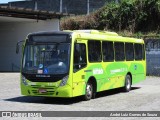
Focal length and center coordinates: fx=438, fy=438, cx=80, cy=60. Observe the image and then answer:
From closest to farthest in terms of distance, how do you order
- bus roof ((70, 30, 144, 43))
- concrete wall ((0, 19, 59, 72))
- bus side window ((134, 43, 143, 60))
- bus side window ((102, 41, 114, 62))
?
bus roof ((70, 30, 144, 43)) < bus side window ((102, 41, 114, 62)) < bus side window ((134, 43, 143, 60)) < concrete wall ((0, 19, 59, 72))

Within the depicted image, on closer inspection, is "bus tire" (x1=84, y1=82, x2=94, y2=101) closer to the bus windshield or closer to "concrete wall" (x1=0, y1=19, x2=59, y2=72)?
the bus windshield

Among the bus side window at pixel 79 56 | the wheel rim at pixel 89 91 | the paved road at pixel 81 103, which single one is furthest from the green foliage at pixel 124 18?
the bus side window at pixel 79 56

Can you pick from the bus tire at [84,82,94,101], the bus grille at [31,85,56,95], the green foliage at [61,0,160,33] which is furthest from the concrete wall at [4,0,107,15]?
the bus grille at [31,85,56,95]

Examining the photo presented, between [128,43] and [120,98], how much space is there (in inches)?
164

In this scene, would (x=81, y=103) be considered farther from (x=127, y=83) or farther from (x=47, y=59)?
(x=127, y=83)

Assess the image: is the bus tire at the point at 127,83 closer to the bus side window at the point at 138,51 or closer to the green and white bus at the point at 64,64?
the bus side window at the point at 138,51

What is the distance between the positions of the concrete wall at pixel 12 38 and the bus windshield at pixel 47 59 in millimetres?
19398

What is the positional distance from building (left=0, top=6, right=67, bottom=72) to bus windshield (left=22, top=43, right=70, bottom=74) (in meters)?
15.9

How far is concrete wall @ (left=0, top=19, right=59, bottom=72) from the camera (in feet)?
117

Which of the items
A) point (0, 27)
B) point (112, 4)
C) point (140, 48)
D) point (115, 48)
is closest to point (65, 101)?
point (115, 48)

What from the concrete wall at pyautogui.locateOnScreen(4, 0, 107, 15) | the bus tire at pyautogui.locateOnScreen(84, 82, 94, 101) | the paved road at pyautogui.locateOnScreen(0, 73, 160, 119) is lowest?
the paved road at pyautogui.locateOnScreen(0, 73, 160, 119)

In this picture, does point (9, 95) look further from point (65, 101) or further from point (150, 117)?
point (150, 117)

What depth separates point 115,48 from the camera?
61.5 ft

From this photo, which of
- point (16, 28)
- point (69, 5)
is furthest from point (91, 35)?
point (69, 5)
